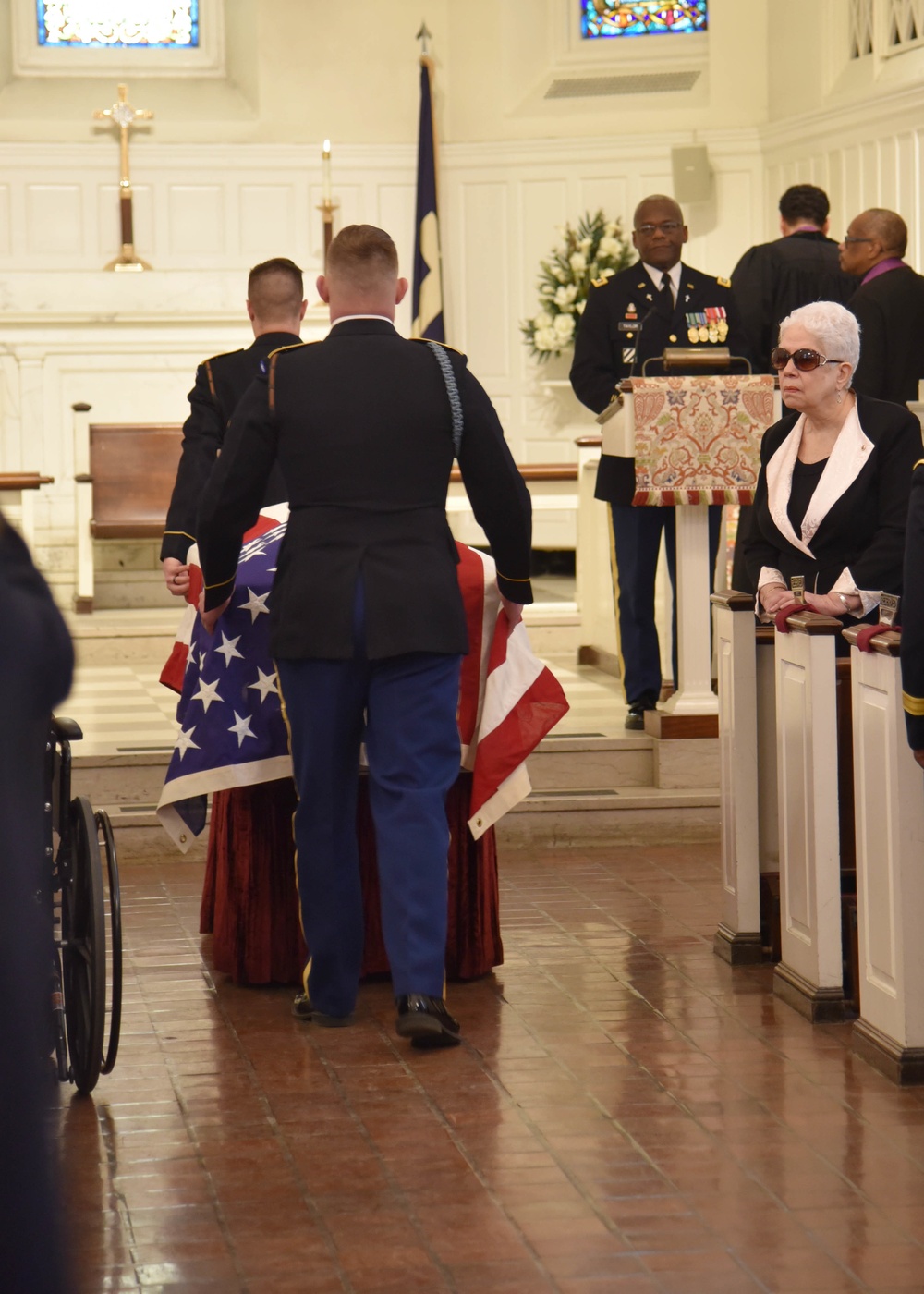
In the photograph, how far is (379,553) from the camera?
401 centimetres

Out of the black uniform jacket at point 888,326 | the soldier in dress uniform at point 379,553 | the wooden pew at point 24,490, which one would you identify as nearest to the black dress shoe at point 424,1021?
the soldier in dress uniform at point 379,553

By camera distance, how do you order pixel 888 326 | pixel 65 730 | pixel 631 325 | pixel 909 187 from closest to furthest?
pixel 65 730 → pixel 631 325 → pixel 888 326 → pixel 909 187

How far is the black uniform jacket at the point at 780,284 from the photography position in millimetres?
7625

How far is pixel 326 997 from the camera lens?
14.2ft

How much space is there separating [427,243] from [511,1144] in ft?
29.1

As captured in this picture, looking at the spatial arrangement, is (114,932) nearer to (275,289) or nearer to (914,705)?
(914,705)

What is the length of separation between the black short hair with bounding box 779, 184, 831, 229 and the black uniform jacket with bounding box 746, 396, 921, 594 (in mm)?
3390

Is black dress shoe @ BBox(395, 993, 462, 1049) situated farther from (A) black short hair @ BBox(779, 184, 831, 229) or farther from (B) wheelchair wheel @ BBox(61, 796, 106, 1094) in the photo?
(A) black short hair @ BBox(779, 184, 831, 229)

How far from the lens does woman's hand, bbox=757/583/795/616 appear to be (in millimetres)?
4527

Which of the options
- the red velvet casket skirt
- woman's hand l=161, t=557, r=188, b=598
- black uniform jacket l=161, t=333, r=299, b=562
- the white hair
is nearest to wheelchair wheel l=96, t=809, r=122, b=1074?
the red velvet casket skirt

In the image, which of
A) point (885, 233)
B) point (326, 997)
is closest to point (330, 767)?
point (326, 997)

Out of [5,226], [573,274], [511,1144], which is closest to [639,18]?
[573,274]

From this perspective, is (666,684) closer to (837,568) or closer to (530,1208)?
(837,568)

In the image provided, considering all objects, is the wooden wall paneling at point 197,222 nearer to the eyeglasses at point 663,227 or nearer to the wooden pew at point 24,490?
the wooden pew at point 24,490
